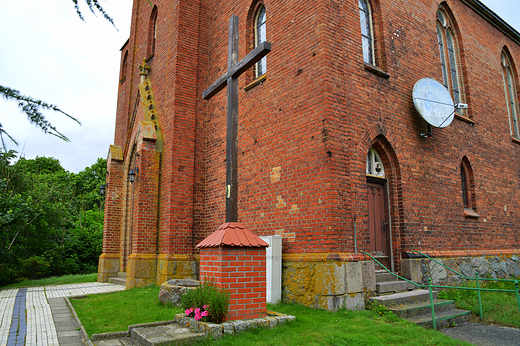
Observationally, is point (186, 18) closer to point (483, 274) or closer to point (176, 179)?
point (176, 179)

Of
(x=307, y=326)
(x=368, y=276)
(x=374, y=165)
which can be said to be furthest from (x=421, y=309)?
(x=374, y=165)

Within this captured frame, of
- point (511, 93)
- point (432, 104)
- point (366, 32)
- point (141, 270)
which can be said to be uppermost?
point (511, 93)

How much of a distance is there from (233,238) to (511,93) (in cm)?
1510

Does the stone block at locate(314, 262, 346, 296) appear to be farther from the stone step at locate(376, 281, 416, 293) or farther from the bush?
the bush

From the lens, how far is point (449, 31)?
1221 centimetres

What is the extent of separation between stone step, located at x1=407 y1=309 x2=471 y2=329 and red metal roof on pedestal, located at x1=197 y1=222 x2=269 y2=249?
3.20 m

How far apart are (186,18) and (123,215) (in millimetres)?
7364

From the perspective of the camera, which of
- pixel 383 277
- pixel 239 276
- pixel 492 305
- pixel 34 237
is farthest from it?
pixel 34 237

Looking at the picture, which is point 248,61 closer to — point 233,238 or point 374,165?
point 233,238

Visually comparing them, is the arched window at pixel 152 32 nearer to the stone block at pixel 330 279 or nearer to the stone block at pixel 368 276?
the stone block at pixel 330 279

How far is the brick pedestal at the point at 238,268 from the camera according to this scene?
4805 mm

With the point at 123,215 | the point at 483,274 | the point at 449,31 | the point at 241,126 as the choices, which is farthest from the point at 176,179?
the point at 449,31

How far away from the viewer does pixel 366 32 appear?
9.04 meters

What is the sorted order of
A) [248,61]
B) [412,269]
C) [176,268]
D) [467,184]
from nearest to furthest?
[248,61] < [412,269] < [176,268] < [467,184]
